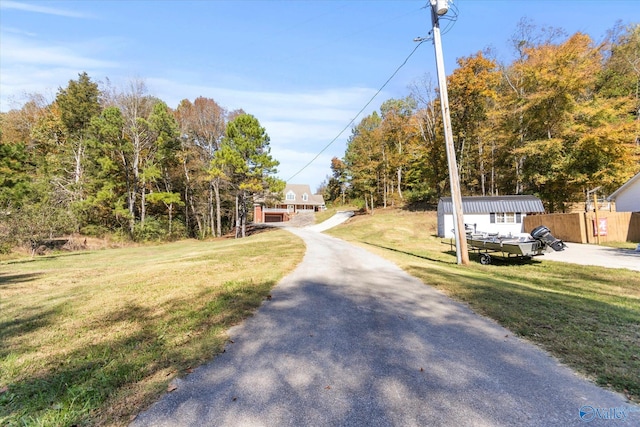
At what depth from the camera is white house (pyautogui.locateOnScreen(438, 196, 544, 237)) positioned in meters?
26.5

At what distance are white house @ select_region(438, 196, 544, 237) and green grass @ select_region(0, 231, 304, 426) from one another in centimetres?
2251

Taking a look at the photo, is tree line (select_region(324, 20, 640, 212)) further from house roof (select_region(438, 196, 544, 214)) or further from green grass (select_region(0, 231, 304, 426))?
green grass (select_region(0, 231, 304, 426))

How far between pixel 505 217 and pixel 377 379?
29197mm

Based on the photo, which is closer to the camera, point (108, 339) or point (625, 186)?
→ point (108, 339)

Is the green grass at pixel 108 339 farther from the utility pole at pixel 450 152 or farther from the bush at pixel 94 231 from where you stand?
the bush at pixel 94 231

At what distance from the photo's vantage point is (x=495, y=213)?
27.1 metres

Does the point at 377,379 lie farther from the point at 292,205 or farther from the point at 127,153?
the point at 292,205

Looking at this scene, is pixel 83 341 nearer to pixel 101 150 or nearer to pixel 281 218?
pixel 101 150

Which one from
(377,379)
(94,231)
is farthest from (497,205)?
(94,231)

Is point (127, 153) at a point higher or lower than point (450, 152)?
higher

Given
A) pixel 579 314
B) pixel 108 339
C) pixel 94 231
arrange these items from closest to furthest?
pixel 108 339 < pixel 579 314 < pixel 94 231

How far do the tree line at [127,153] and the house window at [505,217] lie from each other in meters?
20.5

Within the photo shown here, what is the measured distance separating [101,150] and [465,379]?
34063 millimetres

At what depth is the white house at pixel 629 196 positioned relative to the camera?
2180 cm
